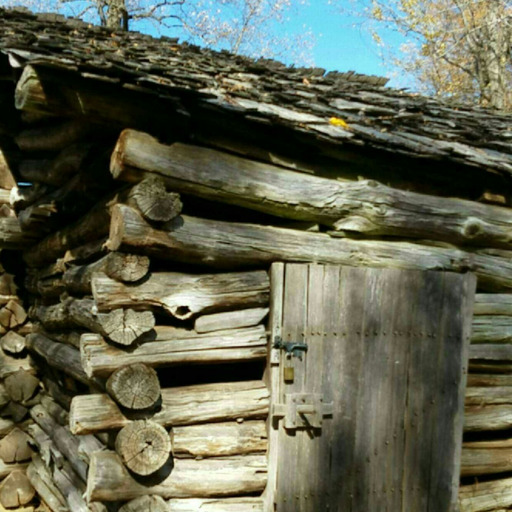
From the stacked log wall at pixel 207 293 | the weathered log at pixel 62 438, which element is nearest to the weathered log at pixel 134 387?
the stacked log wall at pixel 207 293

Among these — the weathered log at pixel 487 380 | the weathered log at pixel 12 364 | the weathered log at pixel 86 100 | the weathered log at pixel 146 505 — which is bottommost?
the weathered log at pixel 146 505

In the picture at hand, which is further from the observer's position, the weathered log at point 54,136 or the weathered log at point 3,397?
the weathered log at point 3,397

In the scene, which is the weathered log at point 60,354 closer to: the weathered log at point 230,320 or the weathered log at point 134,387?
the weathered log at point 134,387

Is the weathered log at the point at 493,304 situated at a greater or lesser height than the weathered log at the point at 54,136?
lesser

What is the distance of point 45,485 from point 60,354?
1690 mm

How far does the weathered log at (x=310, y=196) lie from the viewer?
4.00m

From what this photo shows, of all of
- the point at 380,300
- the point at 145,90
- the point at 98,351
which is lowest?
the point at 98,351

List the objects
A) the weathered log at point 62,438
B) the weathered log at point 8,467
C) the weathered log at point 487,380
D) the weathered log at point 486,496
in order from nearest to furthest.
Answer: the weathered log at point 486,496, the weathered log at point 487,380, the weathered log at point 62,438, the weathered log at point 8,467

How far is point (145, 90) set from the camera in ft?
12.2

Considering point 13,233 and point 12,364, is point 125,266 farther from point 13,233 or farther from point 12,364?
point 12,364

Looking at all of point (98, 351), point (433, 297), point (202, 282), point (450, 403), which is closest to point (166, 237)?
point (202, 282)

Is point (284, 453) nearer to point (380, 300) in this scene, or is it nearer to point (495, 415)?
point (380, 300)

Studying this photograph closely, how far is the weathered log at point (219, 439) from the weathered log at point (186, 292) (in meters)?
0.73

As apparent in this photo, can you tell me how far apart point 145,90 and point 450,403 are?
9.91 ft
